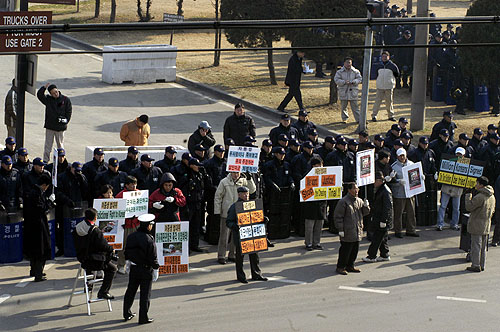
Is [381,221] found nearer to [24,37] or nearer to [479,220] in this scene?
[479,220]

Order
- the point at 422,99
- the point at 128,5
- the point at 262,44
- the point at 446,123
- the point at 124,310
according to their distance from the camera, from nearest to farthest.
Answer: the point at 124,310 → the point at 446,123 → the point at 422,99 → the point at 262,44 → the point at 128,5

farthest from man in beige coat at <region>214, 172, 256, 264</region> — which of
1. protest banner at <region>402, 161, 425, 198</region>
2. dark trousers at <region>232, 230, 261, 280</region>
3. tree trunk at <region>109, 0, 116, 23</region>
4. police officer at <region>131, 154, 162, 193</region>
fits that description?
tree trunk at <region>109, 0, 116, 23</region>

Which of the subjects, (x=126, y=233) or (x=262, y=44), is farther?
(x=262, y=44)

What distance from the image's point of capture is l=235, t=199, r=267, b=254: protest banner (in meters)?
14.8

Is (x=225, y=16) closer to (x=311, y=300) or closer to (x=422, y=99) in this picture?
(x=422, y=99)

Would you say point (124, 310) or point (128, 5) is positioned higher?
point (128, 5)

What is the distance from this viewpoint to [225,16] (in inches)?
1129

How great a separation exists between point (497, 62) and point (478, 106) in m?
2.79

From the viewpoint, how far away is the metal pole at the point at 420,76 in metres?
24.7

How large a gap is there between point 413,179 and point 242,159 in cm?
355

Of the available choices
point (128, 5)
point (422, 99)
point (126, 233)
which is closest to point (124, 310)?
point (126, 233)

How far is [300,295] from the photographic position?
1438 cm

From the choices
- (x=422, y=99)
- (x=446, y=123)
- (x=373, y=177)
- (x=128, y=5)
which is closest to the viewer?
(x=373, y=177)

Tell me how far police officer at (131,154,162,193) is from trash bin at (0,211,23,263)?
6.85 ft
